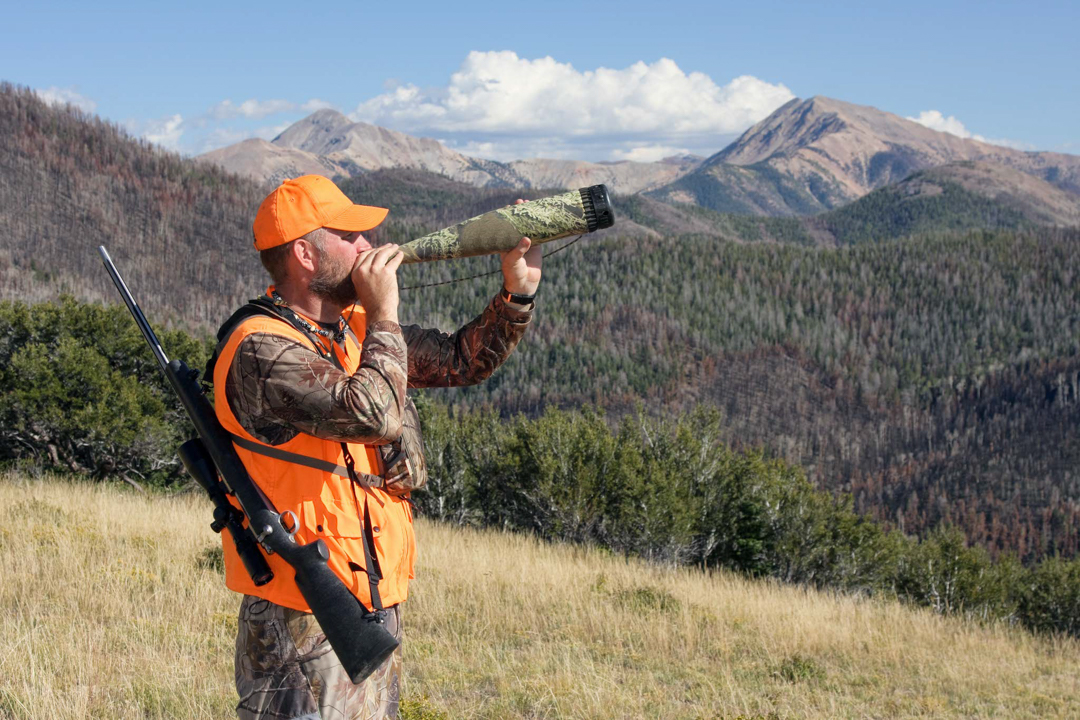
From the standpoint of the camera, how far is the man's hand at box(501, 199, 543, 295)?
3148mm

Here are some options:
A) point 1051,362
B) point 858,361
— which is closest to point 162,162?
point 858,361

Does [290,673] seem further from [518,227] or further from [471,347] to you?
[518,227]

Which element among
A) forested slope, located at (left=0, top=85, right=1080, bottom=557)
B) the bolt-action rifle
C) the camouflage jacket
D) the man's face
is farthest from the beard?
forested slope, located at (left=0, top=85, right=1080, bottom=557)

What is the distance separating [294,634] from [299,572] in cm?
24

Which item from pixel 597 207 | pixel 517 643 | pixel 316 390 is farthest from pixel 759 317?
pixel 316 390

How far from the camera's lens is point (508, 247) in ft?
10.1

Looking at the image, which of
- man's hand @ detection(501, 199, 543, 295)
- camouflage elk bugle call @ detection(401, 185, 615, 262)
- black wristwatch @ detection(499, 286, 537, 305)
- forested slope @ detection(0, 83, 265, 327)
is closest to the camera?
camouflage elk bugle call @ detection(401, 185, 615, 262)

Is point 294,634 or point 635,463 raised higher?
point 294,634

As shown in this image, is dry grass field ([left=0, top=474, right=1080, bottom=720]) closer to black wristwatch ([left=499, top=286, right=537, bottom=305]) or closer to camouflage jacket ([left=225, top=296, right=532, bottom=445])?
black wristwatch ([left=499, top=286, right=537, bottom=305])

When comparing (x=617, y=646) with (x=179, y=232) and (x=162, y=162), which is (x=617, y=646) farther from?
(x=162, y=162)

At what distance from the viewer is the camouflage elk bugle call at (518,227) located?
304 centimetres

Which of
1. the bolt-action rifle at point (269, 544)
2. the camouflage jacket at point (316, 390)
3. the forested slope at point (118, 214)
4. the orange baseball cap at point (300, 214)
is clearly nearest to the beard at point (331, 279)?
the orange baseball cap at point (300, 214)

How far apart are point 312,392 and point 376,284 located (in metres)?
0.42

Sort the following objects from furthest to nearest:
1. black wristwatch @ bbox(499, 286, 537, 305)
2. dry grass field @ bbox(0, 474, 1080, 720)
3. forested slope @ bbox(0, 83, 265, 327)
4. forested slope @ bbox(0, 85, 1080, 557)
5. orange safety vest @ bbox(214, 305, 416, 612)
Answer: forested slope @ bbox(0, 83, 265, 327), forested slope @ bbox(0, 85, 1080, 557), dry grass field @ bbox(0, 474, 1080, 720), black wristwatch @ bbox(499, 286, 537, 305), orange safety vest @ bbox(214, 305, 416, 612)
